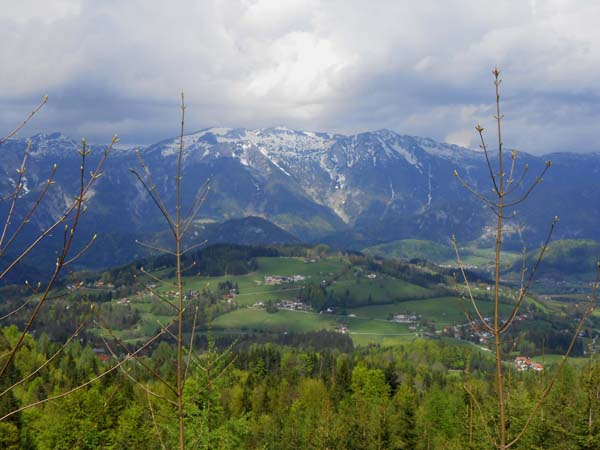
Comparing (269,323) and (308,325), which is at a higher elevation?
(269,323)

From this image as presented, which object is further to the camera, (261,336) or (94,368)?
(261,336)

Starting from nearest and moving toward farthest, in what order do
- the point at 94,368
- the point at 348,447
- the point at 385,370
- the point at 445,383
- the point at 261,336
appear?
the point at 348,447
the point at 94,368
the point at 385,370
the point at 445,383
the point at 261,336

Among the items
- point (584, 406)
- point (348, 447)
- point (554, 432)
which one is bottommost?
point (348, 447)

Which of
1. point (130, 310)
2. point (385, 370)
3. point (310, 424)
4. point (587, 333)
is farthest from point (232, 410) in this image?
point (587, 333)

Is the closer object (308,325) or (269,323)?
(269,323)

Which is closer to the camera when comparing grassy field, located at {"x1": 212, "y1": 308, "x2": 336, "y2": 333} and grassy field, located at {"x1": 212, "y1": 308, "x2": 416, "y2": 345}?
grassy field, located at {"x1": 212, "y1": 308, "x2": 416, "y2": 345}

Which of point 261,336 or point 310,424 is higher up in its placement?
point 310,424

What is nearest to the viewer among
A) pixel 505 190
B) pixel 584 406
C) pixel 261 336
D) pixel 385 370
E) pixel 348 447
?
pixel 505 190

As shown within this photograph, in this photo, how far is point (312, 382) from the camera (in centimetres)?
7762

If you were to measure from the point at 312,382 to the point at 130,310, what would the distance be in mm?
140082

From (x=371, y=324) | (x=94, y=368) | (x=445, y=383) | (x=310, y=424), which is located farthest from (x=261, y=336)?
(x=310, y=424)

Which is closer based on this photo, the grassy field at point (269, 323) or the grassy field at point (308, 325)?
the grassy field at point (308, 325)

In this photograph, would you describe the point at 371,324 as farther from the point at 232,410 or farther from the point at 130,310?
the point at 232,410

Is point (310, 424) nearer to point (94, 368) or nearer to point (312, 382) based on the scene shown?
point (312, 382)
